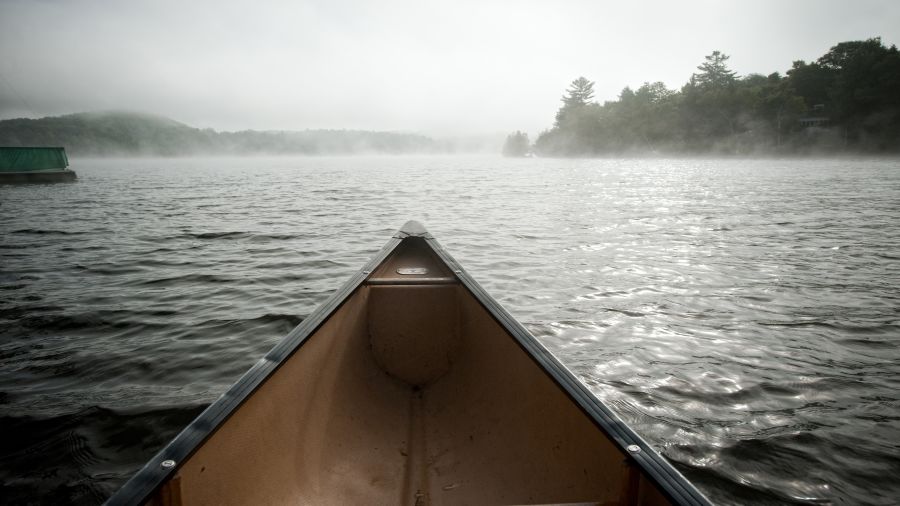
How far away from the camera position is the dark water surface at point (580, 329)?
3.16m

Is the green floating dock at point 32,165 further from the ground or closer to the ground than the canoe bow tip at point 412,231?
further from the ground

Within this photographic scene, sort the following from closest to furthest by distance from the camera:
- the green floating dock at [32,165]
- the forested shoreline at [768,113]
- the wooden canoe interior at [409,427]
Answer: the wooden canoe interior at [409,427] → the green floating dock at [32,165] → the forested shoreline at [768,113]

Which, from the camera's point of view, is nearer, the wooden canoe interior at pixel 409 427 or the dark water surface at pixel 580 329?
the wooden canoe interior at pixel 409 427

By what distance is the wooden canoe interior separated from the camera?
1.84 metres

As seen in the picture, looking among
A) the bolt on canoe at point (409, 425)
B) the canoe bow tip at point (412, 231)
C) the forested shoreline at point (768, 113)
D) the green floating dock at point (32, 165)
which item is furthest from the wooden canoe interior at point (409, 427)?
the forested shoreline at point (768, 113)

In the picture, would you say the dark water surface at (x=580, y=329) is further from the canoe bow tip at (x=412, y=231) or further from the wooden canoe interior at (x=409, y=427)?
the canoe bow tip at (x=412, y=231)

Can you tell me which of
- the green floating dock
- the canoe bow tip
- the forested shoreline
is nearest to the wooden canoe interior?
the canoe bow tip

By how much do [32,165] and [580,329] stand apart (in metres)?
39.2

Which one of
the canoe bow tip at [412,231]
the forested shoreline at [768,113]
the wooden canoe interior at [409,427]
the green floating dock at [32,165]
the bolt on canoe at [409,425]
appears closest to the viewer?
the bolt on canoe at [409,425]

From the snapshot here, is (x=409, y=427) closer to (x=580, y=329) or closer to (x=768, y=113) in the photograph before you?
(x=580, y=329)

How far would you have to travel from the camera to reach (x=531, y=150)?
5773 inches

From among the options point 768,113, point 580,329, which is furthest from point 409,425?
point 768,113

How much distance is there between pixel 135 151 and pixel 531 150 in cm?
16705

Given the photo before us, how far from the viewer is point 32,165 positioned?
28.7 meters
